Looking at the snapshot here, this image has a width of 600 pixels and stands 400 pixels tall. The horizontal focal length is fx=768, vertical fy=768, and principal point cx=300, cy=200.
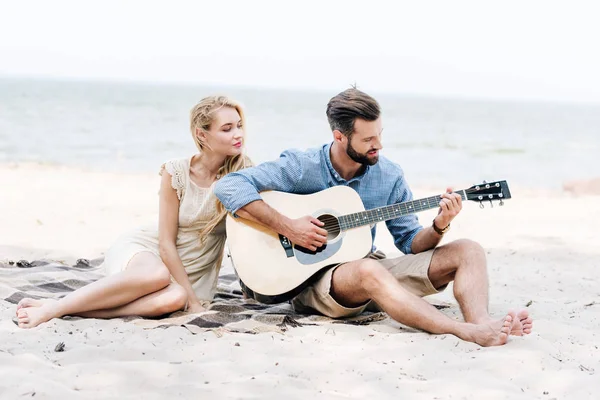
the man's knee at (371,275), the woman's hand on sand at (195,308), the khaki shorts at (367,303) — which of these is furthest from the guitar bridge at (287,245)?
the woman's hand on sand at (195,308)

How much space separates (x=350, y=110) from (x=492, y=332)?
127cm

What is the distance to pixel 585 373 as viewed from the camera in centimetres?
296

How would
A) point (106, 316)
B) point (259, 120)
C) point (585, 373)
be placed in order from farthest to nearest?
point (259, 120) → point (106, 316) → point (585, 373)

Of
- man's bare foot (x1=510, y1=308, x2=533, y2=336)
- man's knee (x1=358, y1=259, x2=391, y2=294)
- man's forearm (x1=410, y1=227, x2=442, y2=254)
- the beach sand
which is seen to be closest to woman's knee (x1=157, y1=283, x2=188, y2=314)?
the beach sand

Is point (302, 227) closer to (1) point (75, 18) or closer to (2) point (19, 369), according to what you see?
(2) point (19, 369)

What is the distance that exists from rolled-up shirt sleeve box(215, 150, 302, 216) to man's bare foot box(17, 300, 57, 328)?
0.97 m

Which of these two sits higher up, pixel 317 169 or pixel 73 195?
pixel 317 169

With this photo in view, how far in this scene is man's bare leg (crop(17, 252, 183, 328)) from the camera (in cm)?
361

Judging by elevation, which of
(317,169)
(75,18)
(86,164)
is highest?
(75,18)

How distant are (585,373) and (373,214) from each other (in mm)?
1265

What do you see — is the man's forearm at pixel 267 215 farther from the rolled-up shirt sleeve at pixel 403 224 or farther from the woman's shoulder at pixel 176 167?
the rolled-up shirt sleeve at pixel 403 224

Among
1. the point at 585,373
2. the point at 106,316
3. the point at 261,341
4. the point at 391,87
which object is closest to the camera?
the point at 585,373

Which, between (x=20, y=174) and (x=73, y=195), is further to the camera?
(x=20, y=174)

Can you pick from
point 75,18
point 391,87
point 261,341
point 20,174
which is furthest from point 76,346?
point 391,87
